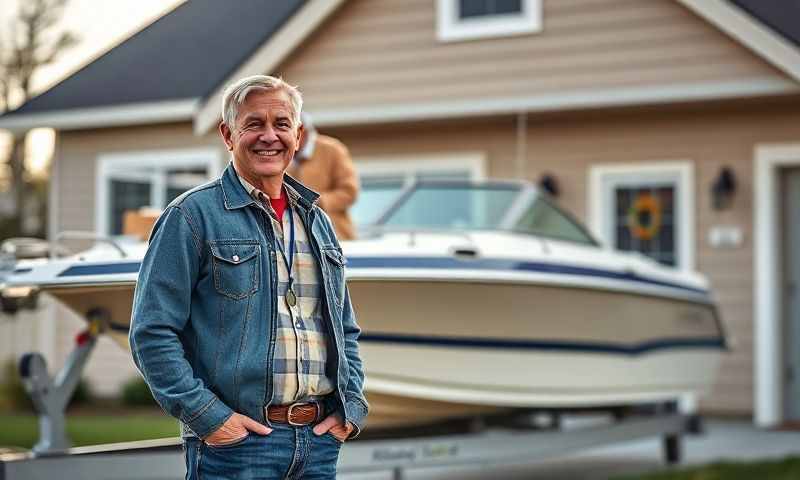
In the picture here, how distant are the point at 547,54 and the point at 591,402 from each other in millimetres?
4846

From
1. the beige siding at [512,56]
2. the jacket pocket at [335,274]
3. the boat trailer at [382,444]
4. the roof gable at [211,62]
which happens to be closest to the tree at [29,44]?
the roof gable at [211,62]

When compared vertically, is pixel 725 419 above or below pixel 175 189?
below

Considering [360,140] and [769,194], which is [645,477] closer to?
[769,194]

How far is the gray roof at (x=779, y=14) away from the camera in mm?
10727

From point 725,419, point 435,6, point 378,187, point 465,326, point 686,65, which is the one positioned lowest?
point 725,419

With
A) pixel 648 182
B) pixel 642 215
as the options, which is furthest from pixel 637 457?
pixel 648 182

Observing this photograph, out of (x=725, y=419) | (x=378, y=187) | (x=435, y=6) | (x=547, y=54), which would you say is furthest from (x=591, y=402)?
(x=435, y=6)

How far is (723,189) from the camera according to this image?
37.6 feet

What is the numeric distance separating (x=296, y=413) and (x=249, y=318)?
0.90ft

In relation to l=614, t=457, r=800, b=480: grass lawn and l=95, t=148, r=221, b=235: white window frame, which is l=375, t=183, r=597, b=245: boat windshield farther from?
l=95, t=148, r=221, b=235: white window frame

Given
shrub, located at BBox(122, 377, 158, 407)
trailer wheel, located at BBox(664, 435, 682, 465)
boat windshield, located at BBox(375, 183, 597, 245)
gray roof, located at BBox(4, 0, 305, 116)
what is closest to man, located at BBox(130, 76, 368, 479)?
boat windshield, located at BBox(375, 183, 597, 245)

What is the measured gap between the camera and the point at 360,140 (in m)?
13.2

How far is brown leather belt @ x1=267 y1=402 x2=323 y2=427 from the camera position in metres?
3.08

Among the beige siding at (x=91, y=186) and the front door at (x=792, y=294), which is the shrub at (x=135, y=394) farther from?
the front door at (x=792, y=294)
